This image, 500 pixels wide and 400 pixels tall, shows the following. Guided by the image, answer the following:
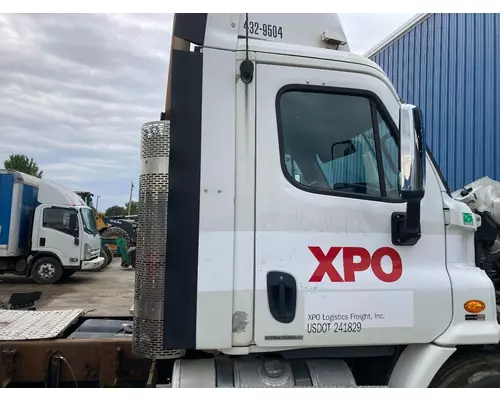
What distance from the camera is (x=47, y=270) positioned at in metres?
13.2

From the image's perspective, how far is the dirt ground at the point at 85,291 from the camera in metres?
10.0

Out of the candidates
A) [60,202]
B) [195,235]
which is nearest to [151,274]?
[195,235]

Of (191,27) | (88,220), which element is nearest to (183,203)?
(191,27)

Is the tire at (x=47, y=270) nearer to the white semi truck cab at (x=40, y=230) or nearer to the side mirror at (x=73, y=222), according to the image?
the white semi truck cab at (x=40, y=230)

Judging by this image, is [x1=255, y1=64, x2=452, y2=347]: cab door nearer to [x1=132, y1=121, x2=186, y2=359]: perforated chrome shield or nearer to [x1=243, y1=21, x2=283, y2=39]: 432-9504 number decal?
[x1=243, y1=21, x2=283, y2=39]: 432-9504 number decal

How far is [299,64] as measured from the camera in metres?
2.40

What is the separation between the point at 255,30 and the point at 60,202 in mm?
12437

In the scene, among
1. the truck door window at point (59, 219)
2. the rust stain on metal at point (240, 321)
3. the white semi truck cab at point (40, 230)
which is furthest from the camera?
the truck door window at point (59, 219)

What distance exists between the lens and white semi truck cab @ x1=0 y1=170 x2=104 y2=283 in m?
12.6

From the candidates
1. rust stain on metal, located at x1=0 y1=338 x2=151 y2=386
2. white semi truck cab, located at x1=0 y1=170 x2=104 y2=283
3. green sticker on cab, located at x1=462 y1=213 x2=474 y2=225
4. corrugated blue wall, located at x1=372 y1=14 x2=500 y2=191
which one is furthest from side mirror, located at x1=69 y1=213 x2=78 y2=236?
green sticker on cab, located at x1=462 y1=213 x2=474 y2=225

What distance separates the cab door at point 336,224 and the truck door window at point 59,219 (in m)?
12.3

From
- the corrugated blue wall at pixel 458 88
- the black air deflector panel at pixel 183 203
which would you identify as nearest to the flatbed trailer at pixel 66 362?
the black air deflector panel at pixel 183 203

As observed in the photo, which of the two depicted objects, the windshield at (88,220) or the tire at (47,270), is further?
the windshield at (88,220)

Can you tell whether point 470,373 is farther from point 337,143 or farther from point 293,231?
point 337,143
